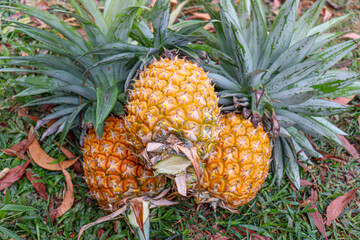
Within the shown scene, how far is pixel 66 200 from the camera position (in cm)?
251

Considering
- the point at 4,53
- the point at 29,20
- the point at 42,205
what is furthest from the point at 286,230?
the point at 29,20

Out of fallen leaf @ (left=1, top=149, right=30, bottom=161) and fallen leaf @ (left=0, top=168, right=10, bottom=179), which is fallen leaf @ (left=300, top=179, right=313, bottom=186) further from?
fallen leaf @ (left=0, top=168, right=10, bottom=179)

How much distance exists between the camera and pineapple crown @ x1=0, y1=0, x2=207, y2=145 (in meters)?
2.03

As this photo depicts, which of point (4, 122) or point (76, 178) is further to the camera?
point (4, 122)

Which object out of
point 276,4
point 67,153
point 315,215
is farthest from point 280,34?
point 276,4

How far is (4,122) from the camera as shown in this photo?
296 centimetres

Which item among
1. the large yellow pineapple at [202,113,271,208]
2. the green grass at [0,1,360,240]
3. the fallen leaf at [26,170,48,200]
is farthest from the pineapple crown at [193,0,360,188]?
the fallen leaf at [26,170,48,200]

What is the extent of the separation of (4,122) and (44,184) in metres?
0.91

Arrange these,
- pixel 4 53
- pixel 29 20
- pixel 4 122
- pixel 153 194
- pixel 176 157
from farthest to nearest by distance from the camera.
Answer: pixel 29 20
pixel 4 53
pixel 4 122
pixel 153 194
pixel 176 157

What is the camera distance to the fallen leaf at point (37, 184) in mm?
2543

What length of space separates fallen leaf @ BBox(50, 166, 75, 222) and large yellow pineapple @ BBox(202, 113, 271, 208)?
127 centimetres

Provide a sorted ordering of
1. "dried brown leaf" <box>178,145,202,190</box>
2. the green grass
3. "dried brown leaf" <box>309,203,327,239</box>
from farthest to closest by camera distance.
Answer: "dried brown leaf" <box>309,203,327,239</box>, the green grass, "dried brown leaf" <box>178,145,202,190</box>

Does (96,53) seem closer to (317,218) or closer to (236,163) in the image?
(236,163)

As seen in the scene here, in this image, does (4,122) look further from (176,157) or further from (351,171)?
(351,171)
